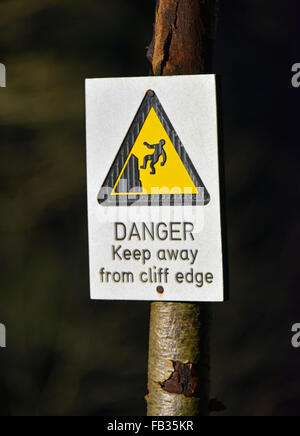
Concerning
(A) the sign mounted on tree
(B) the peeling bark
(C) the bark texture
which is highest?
(B) the peeling bark

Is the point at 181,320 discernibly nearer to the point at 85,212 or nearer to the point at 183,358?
the point at 183,358

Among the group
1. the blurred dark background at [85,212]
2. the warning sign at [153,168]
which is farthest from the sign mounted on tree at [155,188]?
the blurred dark background at [85,212]

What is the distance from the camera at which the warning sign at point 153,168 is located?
6.54 ft

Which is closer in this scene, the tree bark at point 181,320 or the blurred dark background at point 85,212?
the tree bark at point 181,320

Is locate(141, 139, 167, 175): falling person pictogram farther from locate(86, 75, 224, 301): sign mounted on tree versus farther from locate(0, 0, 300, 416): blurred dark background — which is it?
locate(0, 0, 300, 416): blurred dark background

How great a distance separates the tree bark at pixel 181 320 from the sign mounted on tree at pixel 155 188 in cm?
5

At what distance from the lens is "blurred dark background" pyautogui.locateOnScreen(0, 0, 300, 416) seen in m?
3.92

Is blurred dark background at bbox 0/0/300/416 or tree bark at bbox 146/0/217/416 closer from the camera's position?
tree bark at bbox 146/0/217/416

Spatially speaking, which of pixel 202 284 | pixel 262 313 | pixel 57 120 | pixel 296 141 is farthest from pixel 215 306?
pixel 202 284

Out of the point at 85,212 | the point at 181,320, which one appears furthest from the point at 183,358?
the point at 85,212

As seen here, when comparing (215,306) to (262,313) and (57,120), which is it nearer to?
(262,313)

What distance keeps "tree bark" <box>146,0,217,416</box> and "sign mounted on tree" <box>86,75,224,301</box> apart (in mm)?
55

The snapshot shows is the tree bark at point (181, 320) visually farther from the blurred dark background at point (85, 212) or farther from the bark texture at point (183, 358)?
the blurred dark background at point (85, 212)

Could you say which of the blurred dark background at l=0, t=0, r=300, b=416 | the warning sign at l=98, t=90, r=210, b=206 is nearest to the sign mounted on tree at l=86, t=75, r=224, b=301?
the warning sign at l=98, t=90, r=210, b=206
